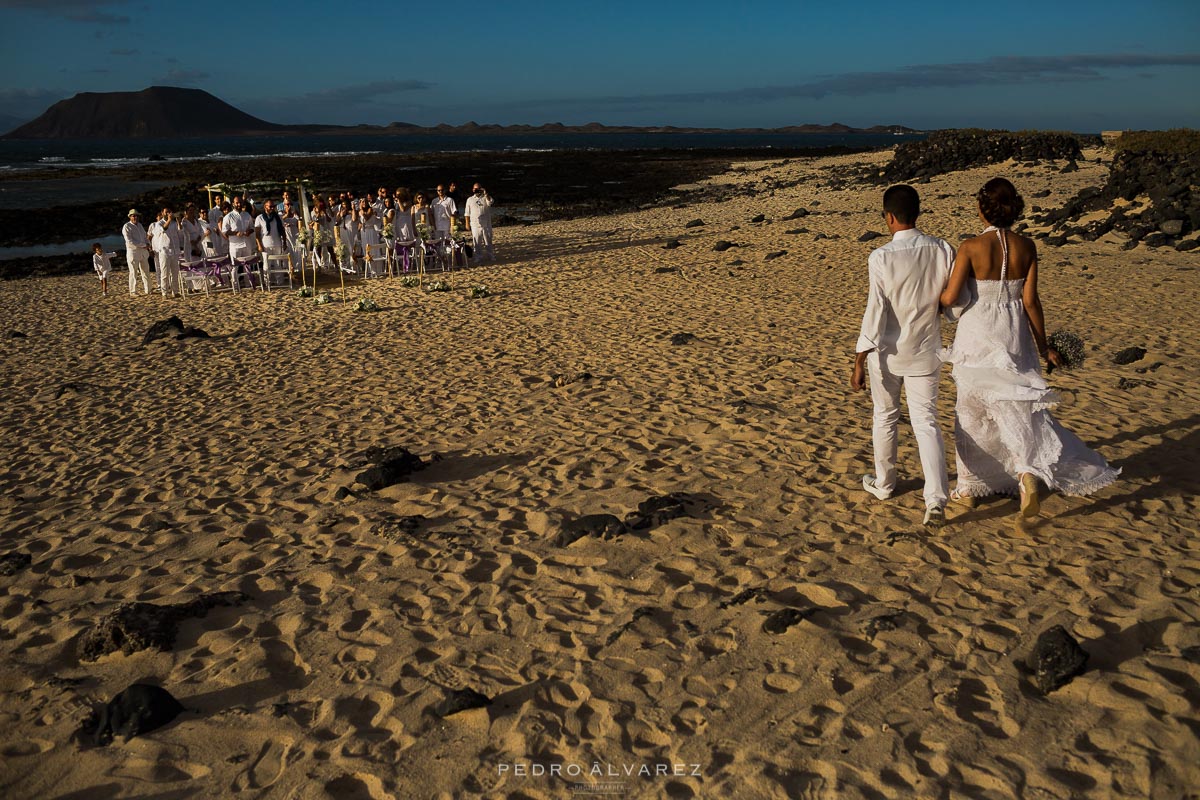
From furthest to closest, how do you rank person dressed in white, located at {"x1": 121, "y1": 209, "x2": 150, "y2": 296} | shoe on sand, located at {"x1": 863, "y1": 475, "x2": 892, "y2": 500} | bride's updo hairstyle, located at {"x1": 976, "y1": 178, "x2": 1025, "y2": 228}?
person dressed in white, located at {"x1": 121, "y1": 209, "x2": 150, "y2": 296} < shoe on sand, located at {"x1": 863, "y1": 475, "x2": 892, "y2": 500} < bride's updo hairstyle, located at {"x1": 976, "y1": 178, "x2": 1025, "y2": 228}

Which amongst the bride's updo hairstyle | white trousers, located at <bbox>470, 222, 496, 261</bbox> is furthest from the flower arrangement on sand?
white trousers, located at <bbox>470, 222, 496, 261</bbox>

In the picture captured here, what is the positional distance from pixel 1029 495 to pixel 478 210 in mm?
16501

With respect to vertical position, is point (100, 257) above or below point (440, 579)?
above

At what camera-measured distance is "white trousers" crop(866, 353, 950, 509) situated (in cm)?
562

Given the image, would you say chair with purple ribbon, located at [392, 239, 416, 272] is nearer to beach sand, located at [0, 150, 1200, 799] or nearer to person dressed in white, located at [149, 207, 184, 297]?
person dressed in white, located at [149, 207, 184, 297]

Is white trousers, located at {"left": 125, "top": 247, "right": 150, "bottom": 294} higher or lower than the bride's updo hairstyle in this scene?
lower

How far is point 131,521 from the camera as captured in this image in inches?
270

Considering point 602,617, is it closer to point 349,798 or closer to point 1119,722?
point 349,798

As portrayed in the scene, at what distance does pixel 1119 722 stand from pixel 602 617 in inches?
104

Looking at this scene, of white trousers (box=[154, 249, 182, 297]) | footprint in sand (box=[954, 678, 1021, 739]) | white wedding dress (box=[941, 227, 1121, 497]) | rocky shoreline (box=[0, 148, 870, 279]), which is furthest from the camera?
rocky shoreline (box=[0, 148, 870, 279])

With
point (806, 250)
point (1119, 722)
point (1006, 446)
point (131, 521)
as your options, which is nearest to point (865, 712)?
point (1119, 722)

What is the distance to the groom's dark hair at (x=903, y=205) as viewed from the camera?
17.5 feet

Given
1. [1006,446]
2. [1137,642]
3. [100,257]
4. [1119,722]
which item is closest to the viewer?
[1119,722]

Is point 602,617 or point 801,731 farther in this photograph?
point 602,617
